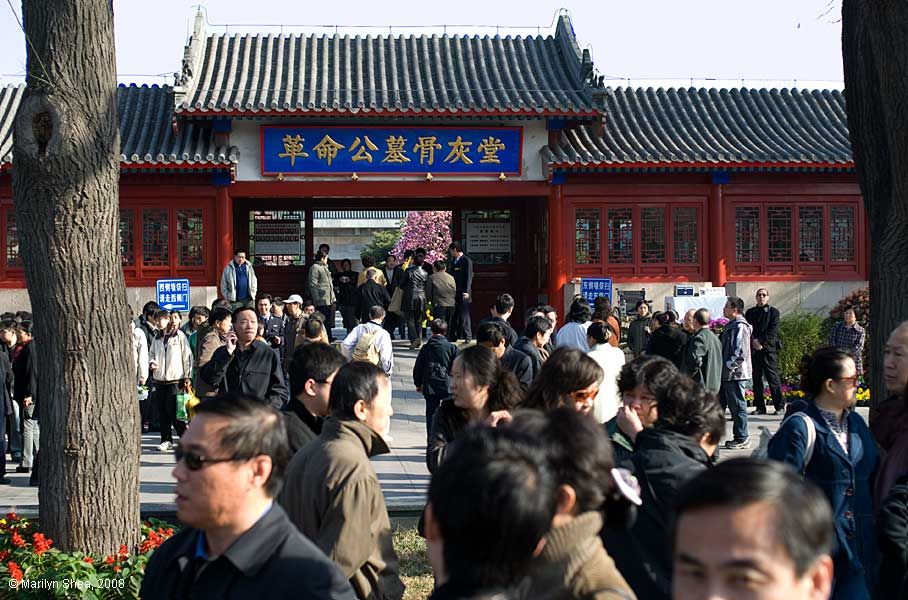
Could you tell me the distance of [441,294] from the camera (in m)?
18.0

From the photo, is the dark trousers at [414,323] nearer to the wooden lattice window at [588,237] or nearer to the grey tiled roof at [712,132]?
the wooden lattice window at [588,237]

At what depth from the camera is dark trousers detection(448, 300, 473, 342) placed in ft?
61.6

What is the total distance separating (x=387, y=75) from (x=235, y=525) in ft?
62.3

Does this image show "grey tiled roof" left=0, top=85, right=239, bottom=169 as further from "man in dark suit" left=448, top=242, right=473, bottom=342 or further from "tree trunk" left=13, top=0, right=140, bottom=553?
"tree trunk" left=13, top=0, right=140, bottom=553

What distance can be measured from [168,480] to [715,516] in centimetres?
864

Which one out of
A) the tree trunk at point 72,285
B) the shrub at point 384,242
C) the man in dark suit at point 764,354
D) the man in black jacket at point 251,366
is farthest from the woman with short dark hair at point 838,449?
the shrub at point 384,242

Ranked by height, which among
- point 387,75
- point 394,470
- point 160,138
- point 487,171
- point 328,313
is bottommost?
point 394,470

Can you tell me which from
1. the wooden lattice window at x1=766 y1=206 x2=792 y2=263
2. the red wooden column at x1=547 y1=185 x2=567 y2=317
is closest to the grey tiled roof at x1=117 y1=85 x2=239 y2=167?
the red wooden column at x1=547 y1=185 x2=567 y2=317

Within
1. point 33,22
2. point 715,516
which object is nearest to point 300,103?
point 33,22

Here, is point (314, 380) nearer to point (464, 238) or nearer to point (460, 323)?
point (460, 323)

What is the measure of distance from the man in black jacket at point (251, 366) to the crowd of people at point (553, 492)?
2.49 meters

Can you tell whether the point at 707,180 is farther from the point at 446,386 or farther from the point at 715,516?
the point at 715,516

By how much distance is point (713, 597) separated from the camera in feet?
6.59

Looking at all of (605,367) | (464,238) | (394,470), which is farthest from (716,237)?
(605,367)
